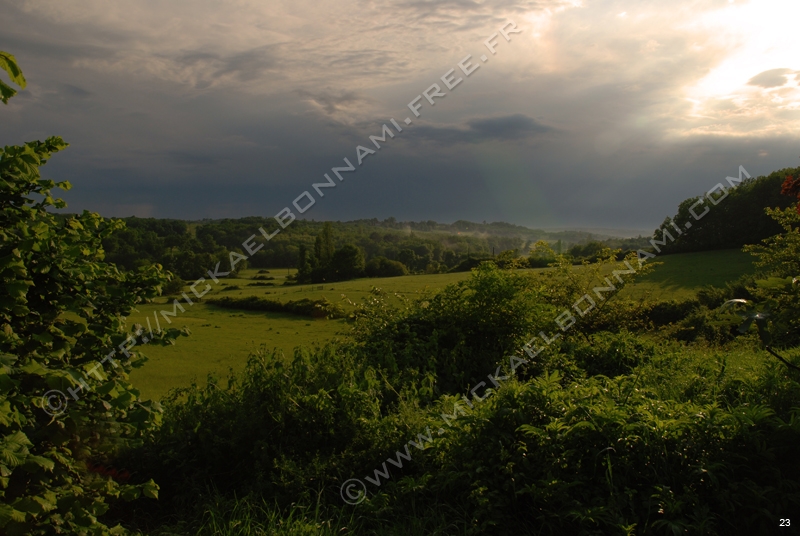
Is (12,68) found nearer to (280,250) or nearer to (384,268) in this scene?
(280,250)

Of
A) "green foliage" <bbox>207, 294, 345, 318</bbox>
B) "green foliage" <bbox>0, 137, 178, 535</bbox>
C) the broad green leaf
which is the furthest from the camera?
"green foliage" <bbox>207, 294, 345, 318</bbox>

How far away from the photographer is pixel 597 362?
373 inches

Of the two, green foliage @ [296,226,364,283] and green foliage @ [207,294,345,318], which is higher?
green foliage @ [296,226,364,283]

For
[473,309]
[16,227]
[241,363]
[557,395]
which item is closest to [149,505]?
[16,227]

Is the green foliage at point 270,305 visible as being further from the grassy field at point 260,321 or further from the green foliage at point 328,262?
the green foliage at point 328,262

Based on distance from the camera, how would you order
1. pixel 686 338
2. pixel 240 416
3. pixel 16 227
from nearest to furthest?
pixel 16 227, pixel 240 416, pixel 686 338

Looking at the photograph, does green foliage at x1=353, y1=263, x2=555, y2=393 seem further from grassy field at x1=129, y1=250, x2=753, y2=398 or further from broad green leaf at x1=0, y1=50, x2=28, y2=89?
broad green leaf at x1=0, y1=50, x2=28, y2=89

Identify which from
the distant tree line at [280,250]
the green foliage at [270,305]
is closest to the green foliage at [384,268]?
the distant tree line at [280,250]

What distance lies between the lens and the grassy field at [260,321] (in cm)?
1174

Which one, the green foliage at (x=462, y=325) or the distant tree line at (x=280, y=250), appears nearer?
the green foliage at (x=462, y=325)

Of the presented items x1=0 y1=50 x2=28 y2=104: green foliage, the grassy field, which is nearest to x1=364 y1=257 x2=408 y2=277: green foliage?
the grassy field

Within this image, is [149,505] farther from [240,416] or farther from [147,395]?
[147,395]

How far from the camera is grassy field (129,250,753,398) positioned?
1174cm

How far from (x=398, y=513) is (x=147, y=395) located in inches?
274
